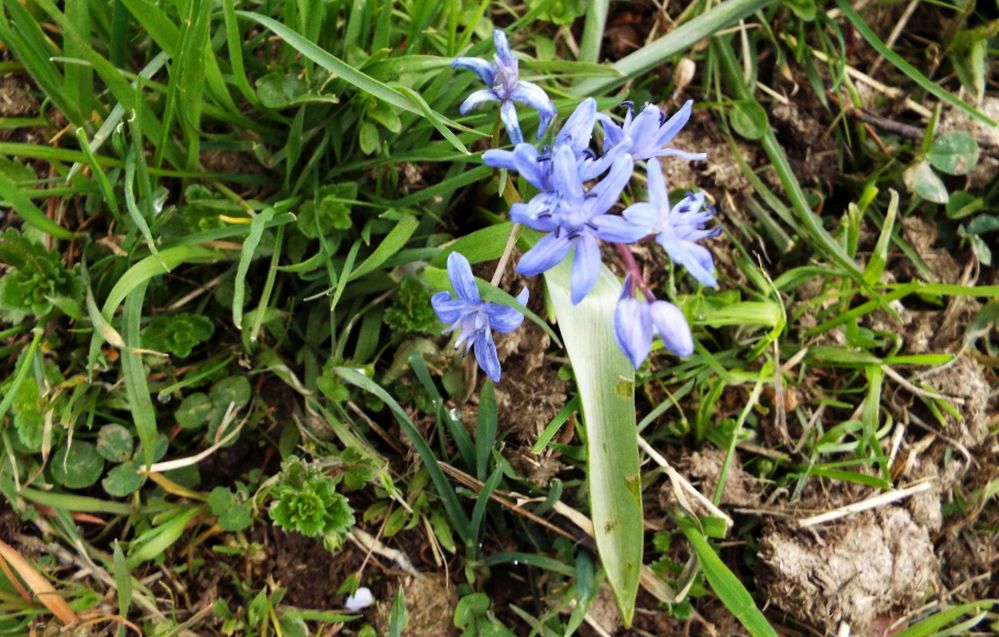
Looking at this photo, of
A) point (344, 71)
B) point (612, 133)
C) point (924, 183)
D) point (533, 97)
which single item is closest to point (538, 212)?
point (612, 133)

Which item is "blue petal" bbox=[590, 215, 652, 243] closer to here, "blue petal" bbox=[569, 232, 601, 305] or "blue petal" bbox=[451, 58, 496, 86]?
"blue petal" bbox=[569, 232, 601, 305]

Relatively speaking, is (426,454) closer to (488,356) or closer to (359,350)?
(359,350)

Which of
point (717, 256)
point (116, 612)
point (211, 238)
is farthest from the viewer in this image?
point (717, 256)

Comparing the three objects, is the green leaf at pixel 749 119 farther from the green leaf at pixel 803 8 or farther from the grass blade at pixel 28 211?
the grass blade at pixel 28 211

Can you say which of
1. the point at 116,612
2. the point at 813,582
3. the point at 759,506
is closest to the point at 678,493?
the point at 759,506

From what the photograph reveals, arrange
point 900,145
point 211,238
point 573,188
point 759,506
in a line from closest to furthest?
1. point 573,188
2. point 211,238
3. point 759,506
4. point 900,145

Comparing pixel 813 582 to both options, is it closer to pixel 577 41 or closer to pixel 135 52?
pixel 577 41

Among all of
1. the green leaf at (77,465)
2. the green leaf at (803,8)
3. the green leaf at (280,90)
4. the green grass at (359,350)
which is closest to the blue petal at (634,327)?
the green grass at (359,350)
